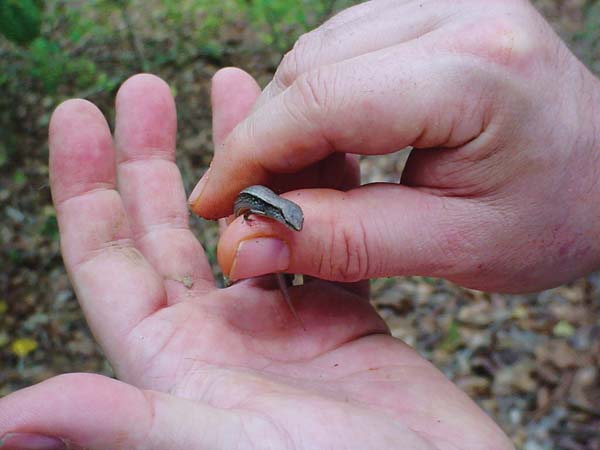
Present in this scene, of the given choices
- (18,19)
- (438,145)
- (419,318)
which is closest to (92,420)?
(438,145)

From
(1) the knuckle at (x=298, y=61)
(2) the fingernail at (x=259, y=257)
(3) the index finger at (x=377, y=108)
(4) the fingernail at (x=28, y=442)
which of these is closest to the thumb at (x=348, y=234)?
(2) the fingernail at (x=259, y=257)

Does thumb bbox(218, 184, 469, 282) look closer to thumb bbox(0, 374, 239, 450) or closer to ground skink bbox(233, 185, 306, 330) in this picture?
ground skink bbox(233, 185, 306, 330)

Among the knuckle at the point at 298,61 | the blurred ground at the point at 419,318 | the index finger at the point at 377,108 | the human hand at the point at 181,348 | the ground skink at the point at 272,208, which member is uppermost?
the knuckle at the point at 298,61

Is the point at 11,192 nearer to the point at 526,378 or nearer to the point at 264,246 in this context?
the point at 264,246

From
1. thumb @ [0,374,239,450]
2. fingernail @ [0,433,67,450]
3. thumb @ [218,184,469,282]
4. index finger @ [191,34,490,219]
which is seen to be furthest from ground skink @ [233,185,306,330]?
fingernail @ [0,433,67,450]

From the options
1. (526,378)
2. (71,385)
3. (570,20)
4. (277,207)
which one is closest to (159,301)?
(277,207)

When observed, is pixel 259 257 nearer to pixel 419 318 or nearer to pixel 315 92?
pixel 315 92

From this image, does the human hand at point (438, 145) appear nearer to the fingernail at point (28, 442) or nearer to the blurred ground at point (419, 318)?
the fingernail at point (28, 442)
